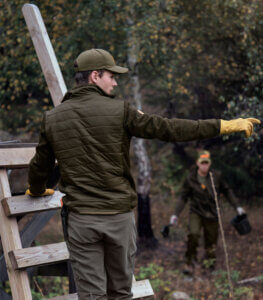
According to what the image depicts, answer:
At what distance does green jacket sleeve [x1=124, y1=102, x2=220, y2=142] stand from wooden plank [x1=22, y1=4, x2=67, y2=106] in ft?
5.75

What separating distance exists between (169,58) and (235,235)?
431 cm

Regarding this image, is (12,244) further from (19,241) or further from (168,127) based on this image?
(168,127)

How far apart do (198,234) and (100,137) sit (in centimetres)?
563

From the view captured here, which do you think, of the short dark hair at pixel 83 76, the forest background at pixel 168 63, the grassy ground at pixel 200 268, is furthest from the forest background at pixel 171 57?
the short dark hair at pixel 83 76

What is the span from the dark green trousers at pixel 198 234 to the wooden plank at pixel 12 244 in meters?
4.95

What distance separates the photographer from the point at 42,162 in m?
3.24

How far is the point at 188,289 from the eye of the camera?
6.95 meters

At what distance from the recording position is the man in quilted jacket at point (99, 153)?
292 centimetres

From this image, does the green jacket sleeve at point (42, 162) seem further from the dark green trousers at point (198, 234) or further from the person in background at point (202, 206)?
the dark green trousers at point (198, 234)

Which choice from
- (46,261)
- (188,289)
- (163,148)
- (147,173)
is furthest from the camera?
(163,148)

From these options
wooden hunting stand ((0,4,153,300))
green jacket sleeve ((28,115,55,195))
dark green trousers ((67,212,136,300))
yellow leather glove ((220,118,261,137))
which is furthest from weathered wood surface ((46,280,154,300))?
yellow leather glove ((220,118,261,137))

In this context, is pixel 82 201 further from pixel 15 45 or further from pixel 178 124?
pixel 15 45

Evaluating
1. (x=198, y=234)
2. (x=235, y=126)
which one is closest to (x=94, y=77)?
(x=235, y=126)

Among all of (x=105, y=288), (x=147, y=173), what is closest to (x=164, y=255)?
(x=147, y=173)
